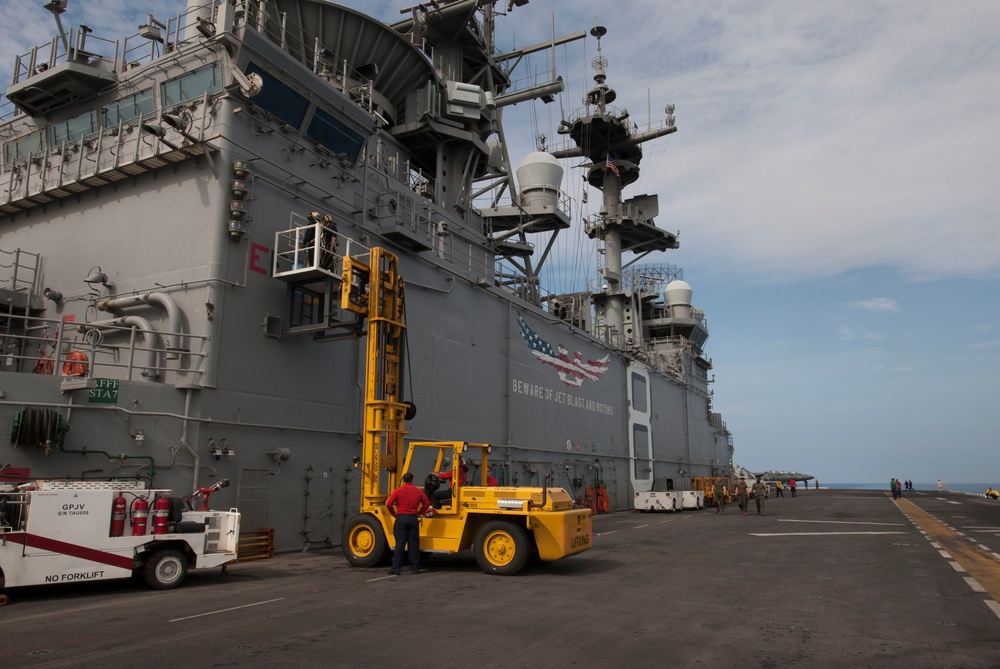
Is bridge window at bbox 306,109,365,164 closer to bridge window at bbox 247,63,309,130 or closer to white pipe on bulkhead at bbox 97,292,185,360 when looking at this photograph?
bridge window at bbox 247,63,309,130

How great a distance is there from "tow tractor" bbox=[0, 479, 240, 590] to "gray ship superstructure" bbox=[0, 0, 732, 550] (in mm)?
2267

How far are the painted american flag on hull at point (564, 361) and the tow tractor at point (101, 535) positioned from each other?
1651 cm

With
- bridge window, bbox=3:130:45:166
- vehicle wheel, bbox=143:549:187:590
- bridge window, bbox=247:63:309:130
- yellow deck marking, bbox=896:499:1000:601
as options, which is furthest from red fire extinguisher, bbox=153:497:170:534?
bridge window, bbox=3:130:45:166

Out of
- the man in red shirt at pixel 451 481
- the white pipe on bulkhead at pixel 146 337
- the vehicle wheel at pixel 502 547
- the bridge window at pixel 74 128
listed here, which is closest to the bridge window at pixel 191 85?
the bridge window at pixel 74 128

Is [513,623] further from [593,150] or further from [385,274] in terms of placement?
[593,150]

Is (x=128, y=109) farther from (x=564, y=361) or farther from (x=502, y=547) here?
(x=564, y=361)

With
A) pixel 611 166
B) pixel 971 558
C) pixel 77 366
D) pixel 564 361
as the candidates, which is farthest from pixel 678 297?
pixel 77 366

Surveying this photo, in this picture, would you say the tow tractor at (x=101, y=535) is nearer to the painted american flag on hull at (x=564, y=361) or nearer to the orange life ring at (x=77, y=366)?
the orange life ring at (x=77, y=366)

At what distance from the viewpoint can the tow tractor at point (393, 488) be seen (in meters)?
10.9

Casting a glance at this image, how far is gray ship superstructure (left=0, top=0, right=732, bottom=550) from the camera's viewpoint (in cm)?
1240

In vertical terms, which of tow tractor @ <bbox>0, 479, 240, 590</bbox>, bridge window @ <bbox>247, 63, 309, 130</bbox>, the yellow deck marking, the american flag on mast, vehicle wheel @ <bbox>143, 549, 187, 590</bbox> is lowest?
the yellow deck marking

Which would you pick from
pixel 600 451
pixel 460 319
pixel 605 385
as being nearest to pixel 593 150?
pixel 605 385

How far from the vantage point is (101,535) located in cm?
888

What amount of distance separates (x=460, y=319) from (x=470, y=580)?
1163cm
